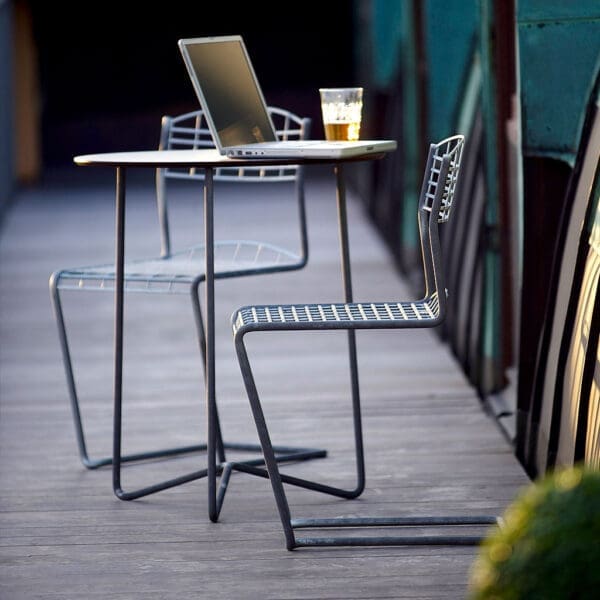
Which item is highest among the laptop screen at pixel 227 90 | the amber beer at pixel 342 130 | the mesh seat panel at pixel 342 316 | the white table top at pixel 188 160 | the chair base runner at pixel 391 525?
the laptop screen at pixel 227 90

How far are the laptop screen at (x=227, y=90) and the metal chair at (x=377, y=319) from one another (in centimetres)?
45

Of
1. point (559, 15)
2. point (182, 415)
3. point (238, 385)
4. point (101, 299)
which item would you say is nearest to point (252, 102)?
point (559, 15)

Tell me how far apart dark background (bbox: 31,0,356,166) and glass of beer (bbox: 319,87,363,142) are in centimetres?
1387

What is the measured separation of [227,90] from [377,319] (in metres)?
0.74

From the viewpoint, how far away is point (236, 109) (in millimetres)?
3055

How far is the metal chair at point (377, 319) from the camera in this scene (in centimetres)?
267

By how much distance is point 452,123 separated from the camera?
5.57m

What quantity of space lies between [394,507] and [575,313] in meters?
0.64

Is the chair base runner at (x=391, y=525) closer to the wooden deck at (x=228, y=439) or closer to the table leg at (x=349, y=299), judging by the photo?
the wooden deck at (x=228, y=439)

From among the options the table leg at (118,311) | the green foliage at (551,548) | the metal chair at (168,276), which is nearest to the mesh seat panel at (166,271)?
the metal chair at (168,276)

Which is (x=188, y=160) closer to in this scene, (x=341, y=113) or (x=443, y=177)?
(x=341, y=113)

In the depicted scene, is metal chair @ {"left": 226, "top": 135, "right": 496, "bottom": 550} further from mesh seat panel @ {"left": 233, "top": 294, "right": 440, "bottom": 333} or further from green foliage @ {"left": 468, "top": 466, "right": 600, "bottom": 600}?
green foliage @ {"left": 468, "top": 466, "right": 600, "bottom": 600}

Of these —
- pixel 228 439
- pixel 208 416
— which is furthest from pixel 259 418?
pixel 228 439

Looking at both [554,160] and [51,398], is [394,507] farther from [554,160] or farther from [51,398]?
[51,398]
